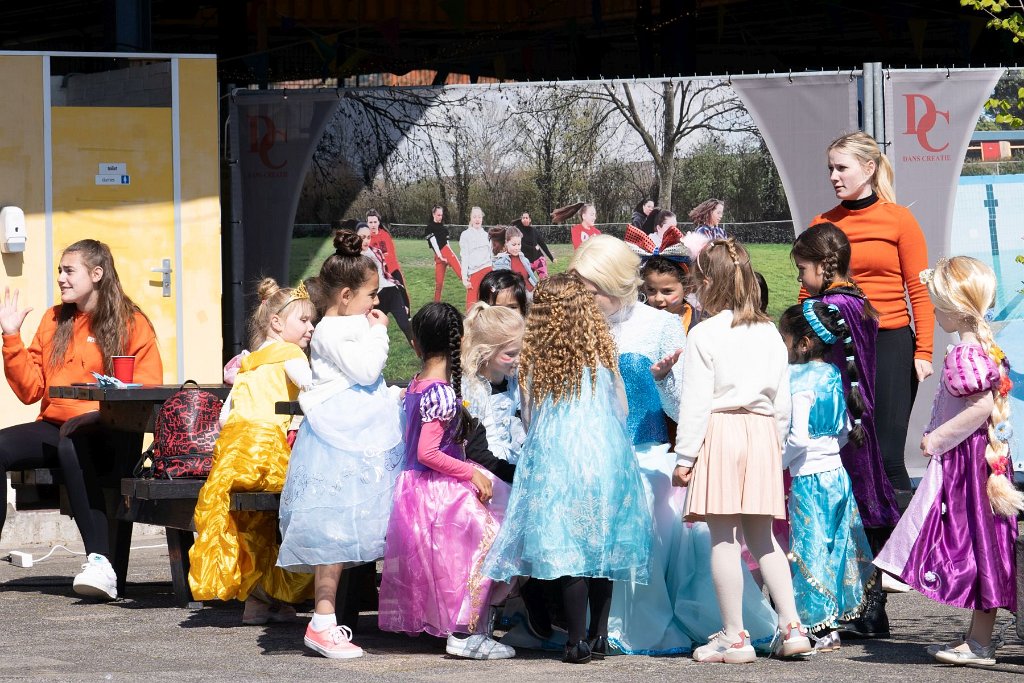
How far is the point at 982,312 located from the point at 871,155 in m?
1.14

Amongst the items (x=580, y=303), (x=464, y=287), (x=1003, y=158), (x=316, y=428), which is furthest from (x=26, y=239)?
(x=1003, y=158)

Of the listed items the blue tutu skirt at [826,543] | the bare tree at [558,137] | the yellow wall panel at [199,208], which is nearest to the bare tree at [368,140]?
the bare tree at [558,137]

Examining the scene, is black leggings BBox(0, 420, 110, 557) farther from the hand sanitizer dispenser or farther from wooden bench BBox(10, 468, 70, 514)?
the hand sanitizer dispenser

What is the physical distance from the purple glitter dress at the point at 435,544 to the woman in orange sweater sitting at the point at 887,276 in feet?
5.50

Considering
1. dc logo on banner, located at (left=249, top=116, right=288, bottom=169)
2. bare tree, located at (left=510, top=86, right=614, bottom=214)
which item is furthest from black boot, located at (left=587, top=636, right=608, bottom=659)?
dc logo on banner, located at (left=249, top=116, right=288, bottom=169)

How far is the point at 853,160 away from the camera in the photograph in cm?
589

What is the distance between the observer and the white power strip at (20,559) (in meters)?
7.76

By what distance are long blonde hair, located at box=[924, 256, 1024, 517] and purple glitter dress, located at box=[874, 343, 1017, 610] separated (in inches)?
1.6

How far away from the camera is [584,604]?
504 cm

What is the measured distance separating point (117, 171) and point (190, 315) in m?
1.01

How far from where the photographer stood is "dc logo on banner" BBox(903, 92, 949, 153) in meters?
8.39

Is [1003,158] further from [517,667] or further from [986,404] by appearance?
[517,667]

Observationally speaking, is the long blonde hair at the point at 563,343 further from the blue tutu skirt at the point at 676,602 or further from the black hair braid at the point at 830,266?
the black hair braid at the point at 830,266

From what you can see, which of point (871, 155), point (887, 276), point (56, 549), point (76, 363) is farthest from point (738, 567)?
point (56, 549)
